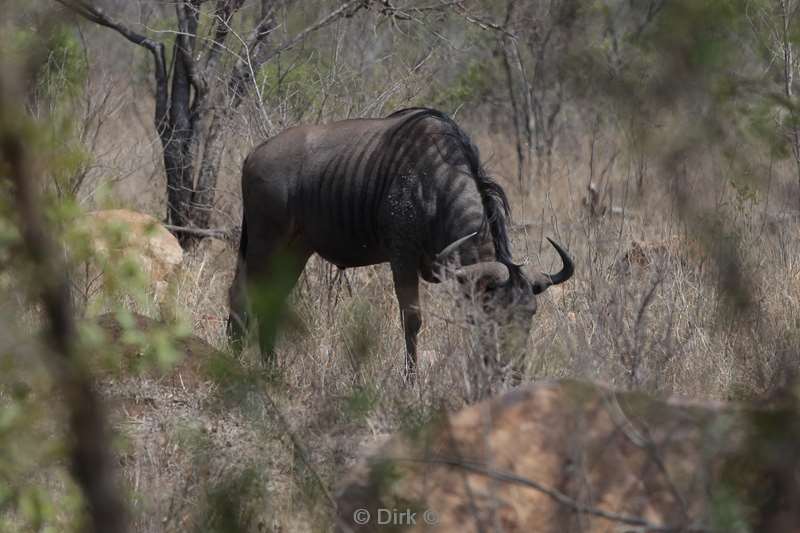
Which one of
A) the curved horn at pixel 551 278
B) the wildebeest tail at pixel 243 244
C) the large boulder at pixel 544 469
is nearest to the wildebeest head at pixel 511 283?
the curved horn at pixel 551 278

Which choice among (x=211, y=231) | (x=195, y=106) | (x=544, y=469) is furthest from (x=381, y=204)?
(x=544, y=469)

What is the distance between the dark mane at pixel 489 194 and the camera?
267 inches

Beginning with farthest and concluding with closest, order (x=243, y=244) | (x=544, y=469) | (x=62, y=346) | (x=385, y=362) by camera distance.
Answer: (x=243, y=244) < (x=385, y=362) < (x=544, y=469) < (x=62, y=346)

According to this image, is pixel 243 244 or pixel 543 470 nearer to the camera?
pixel 543 470

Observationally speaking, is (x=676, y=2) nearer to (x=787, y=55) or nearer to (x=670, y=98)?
Answer: (x=670, y=98)

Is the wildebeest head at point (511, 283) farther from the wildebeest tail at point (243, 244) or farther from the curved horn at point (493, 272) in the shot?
the wildebeest tail at point (243, 244)

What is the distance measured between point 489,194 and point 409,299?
790mm

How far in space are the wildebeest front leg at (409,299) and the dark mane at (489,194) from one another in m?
0.55

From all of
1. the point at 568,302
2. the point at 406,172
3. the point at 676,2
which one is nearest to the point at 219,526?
the point at 676,2

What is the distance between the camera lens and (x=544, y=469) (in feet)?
10.1

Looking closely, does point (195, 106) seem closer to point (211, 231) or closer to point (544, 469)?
point (211, 231)

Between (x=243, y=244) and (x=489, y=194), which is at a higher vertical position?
(x=489, y=194)

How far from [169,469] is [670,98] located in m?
2.87

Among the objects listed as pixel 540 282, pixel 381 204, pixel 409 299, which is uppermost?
pixel 381 204
